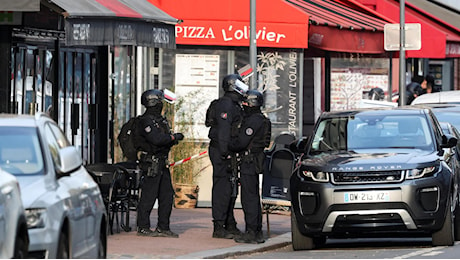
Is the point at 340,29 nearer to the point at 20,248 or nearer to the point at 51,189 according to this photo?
the point at 51,189

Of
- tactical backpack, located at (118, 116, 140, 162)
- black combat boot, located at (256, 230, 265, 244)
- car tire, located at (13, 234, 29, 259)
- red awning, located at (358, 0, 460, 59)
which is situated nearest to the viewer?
car tire, located at (13, 234, 29, 259)

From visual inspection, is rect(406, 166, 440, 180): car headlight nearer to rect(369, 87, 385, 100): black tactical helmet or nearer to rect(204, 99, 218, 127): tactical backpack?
rect(204, 99, 218, 127): tactical backpack

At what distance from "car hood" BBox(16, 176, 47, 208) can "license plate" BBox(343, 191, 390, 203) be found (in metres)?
5.98

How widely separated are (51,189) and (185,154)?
42.2 feet

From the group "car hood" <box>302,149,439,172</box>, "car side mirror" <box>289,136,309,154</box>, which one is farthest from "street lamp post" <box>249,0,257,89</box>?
"car hood" <box>302,149,439,172</box>

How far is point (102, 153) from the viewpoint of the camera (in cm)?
2353

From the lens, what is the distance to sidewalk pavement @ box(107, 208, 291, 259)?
14.9 m

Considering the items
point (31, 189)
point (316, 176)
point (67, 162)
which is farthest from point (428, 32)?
point (31, 189)

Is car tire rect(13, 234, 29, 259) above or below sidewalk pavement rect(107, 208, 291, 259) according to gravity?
above

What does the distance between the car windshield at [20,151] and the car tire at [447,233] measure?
6.45m

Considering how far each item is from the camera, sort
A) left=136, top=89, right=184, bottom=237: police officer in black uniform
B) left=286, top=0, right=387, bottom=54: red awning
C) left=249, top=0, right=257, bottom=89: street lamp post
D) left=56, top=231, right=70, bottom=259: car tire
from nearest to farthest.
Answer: left=56, top=231, right=70, bottom=259: car tire < left=136, top=89, right=184, bottom=237: police officer in black uniform < left=249, top=0, right=257, bottom=89: street lamp post < left=286, top=0, right=387, bottom=54: red awning

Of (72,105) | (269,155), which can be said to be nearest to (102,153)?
(72,105)

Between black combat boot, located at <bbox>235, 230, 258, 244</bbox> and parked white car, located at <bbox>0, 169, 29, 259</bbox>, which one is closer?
parked white car, located at <bbox>0, 169, 29, 259</bbox>

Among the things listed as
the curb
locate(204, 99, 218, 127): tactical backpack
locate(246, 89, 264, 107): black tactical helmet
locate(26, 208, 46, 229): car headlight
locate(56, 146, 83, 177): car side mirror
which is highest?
locate(246, 89, 264, 107): black tactical helmet
